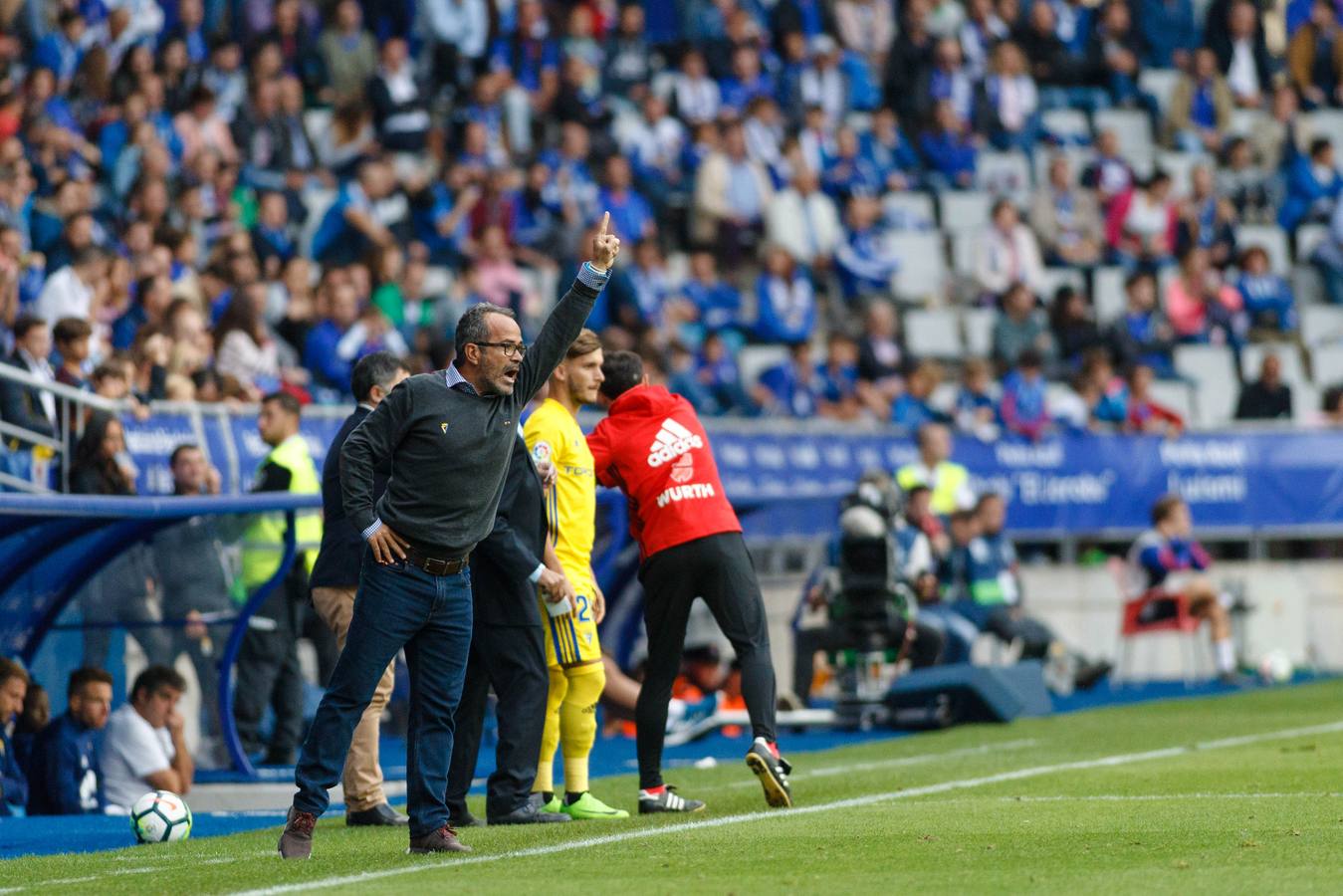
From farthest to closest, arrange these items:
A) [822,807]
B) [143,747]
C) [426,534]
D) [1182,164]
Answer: [1182,164], [143,747], [822,807], [426,534]

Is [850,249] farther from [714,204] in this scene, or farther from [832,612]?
[832,612]

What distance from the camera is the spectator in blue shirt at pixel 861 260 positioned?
79.7ft

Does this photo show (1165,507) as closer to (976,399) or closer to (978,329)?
(976,399)

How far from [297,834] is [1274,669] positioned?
13893 mm

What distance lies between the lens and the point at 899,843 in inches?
330

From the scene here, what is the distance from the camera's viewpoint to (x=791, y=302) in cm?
2291

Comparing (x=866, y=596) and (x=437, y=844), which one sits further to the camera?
(x=866, y=596)

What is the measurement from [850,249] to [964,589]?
6.46 m

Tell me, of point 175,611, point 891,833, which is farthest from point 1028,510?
point 891,833

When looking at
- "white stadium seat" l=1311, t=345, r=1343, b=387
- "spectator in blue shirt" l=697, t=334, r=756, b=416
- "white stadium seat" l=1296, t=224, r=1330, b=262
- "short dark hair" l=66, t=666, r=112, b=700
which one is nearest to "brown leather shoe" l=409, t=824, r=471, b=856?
"short dark hair" l=66, t=666, r=112, b=700

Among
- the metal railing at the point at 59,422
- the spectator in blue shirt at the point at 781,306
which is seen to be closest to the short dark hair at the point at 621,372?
the metal railing at the point at 59,422

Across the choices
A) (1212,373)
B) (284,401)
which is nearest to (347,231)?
(284,401)

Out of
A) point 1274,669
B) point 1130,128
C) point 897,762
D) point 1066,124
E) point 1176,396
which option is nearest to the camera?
point 897,762

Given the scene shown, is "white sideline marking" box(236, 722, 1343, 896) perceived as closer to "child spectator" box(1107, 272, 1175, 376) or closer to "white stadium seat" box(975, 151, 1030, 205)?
"child spectator" box(1107, 272, 1175, 376)
